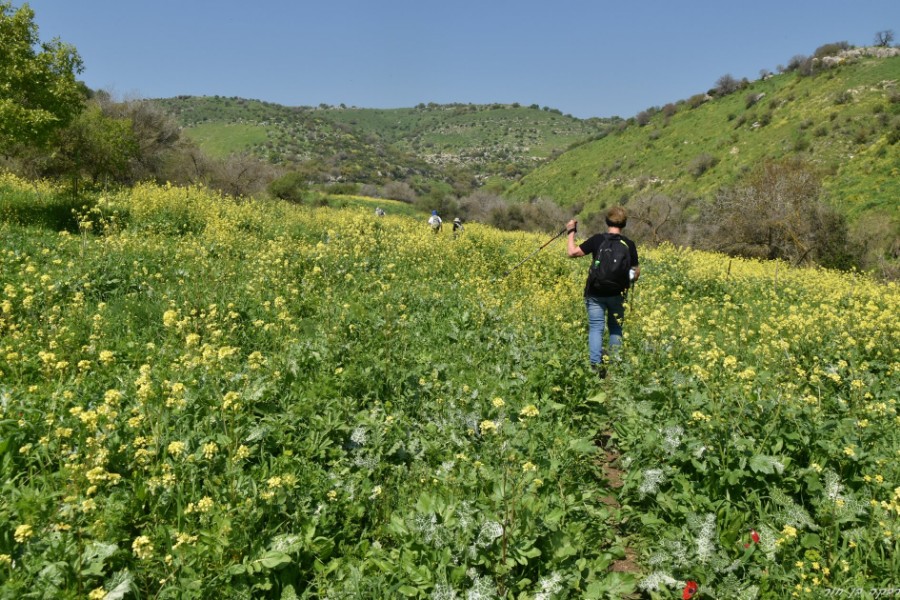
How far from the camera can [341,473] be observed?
3723mm

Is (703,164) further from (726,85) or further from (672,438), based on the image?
(672,438)

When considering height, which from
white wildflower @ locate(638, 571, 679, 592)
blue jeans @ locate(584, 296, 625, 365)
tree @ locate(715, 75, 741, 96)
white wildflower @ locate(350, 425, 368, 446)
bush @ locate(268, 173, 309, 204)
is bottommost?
white wildflower @ locate(638, 571, 679, 592)

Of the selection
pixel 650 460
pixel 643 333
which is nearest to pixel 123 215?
pixel 643 333

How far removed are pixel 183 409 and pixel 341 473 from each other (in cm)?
156

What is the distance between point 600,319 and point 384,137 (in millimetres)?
185613

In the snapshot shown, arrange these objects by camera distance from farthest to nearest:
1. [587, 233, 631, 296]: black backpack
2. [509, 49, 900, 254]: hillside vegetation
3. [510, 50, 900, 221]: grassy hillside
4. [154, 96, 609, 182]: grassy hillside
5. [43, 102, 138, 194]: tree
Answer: [154, 96, 609, 182]: grassy hillside → [510, 50, 900, 221]: grassy hillside → [509, 49, 900, 254]: hillside vegetation → [43, 102, 138, 194]: tree → [587, 233, 631, 296]: black backpack

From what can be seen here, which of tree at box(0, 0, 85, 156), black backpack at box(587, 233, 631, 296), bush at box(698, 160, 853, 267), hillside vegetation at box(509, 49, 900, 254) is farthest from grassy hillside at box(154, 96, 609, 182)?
black backpack at box(587, 233, 631, 296)

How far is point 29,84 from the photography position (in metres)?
11.7

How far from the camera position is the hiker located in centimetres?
666

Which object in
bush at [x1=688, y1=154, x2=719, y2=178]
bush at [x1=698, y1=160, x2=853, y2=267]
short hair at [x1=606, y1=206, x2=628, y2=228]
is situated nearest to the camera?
short hair at [x1=606, y1=206, x2=628, y2=228]

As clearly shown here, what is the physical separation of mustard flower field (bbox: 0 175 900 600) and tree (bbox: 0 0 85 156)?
5563 mm

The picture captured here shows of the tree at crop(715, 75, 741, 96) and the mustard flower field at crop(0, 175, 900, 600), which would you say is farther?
the tree at crop(715, 75, 741, 96)

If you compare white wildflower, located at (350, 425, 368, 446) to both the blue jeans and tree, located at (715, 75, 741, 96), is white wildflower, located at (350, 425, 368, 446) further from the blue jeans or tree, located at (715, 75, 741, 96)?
tree, located at (715, 75, 741, 96)

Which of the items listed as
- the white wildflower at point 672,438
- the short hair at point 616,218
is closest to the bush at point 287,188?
the short hair at point 616,218
